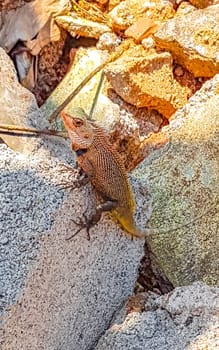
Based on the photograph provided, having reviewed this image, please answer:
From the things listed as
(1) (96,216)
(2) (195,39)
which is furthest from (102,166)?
(2) (195,39)

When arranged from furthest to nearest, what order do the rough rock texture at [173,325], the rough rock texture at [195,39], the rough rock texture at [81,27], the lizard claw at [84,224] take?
the rough rock texture at [81,27] → the rough rock texture at [195,39] → the lizard claw at [84,224] → the rough rock texture at [173,325]

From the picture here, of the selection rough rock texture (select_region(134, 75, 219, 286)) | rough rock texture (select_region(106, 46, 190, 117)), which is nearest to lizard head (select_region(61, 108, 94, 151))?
rough rock texture (select_region(134, 75, 219, 286))

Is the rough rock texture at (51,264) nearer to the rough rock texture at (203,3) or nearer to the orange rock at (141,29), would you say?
the orange rock at (141,29)

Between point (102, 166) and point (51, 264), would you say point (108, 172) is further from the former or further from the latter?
point (51, 264)

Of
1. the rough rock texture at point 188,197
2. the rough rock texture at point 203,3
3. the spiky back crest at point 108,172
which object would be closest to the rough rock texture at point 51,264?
the spiky back crest at point 108,172

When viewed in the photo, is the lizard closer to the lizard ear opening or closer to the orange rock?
the lizard ear opening

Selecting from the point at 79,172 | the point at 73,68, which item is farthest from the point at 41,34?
the point at 79,172
